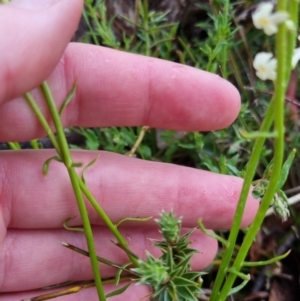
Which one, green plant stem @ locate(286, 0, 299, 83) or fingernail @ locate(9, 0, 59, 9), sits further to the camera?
fingernail @ locate(9, 0, 59, 9)

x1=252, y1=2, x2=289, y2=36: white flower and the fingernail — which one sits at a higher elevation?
x1=252, y1=2, x2=289, y2=36: white flower

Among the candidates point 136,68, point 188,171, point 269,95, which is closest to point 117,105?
point 136,68

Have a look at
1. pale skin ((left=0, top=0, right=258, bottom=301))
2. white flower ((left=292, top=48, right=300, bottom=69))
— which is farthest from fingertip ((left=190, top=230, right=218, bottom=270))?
white flower ((left=292, top=48, right=300, bottom=69))

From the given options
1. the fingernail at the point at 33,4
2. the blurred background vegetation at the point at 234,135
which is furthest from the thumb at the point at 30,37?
the blurred background vegetation at the point at 234,135

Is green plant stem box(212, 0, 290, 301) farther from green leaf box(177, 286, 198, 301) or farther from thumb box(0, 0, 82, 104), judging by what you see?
thumb box(0, 0, 82, 104)

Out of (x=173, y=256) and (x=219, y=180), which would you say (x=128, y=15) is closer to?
(x=219, y=180)

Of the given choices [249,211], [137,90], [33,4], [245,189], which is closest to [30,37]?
[33,4]
